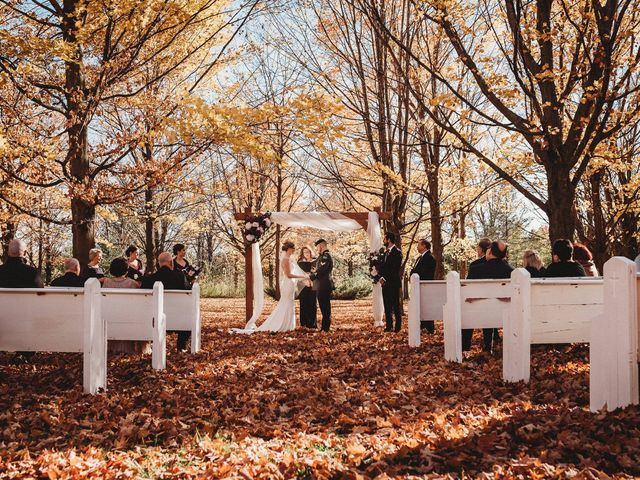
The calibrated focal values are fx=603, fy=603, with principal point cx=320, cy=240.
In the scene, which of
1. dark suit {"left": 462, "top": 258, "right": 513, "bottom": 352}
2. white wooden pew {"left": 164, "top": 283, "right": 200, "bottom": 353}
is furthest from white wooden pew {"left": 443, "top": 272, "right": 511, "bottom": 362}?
white wooden pew {"left": 164, "top": 283, "right": 200, "bottom": 353}

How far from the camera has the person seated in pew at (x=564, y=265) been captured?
8.23 metres

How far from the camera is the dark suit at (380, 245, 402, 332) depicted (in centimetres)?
1279

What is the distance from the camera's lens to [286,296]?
1427 cm

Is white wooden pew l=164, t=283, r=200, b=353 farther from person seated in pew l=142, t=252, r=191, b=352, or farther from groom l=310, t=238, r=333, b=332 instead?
groom l=310, t=238, r=333, b=332

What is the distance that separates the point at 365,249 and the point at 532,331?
31.0m

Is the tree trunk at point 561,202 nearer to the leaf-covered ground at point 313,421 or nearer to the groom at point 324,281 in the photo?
the leaf-covered ground at point 313,421

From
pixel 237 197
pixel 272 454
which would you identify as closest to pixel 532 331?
pixel 272 454

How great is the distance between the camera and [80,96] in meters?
9.78

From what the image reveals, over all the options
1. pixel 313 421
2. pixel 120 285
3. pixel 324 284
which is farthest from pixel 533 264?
pixel 120 285

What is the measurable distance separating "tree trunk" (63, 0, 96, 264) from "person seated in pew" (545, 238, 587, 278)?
755cm

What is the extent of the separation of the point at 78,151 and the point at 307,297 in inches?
246

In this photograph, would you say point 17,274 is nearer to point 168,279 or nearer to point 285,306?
point 168,279

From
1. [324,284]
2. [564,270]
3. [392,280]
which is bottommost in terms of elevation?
[324,284]

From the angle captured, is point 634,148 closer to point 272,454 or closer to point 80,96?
point 80,96
